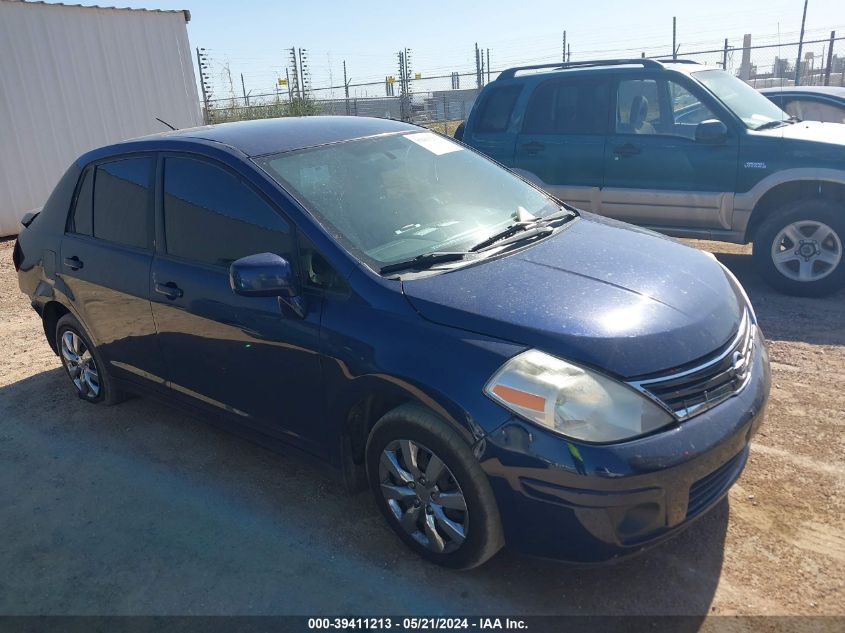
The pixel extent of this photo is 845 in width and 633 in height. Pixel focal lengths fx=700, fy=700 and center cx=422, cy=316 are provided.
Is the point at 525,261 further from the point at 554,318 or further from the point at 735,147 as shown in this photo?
the point at 735,147

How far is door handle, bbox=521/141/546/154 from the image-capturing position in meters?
7.16

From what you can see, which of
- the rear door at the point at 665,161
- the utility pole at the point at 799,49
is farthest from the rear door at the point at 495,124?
the utility pole at the point at 799,49

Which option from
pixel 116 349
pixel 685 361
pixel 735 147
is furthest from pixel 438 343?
pixel 735 147

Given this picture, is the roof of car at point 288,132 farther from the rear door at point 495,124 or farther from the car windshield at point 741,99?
the car windshield at point 741,99

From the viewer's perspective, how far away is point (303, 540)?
319 cm

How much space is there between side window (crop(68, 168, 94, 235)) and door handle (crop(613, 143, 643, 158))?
15.2ft

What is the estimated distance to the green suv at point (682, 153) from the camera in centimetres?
588

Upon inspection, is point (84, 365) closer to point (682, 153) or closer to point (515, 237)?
point (515, 237)

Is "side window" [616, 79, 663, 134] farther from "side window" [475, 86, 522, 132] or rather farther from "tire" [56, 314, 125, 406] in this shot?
"tire" [56, 314, 125, 406]

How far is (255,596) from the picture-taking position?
286 centimetres

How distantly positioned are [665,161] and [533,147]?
1356mm

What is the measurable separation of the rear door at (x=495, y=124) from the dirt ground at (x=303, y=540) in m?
3.81

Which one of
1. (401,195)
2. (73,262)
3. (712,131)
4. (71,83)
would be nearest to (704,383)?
(401,195)

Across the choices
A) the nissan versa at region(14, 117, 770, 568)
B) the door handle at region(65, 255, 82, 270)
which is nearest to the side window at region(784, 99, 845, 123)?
the nissan versa at region(14, 117, 770, 568)
